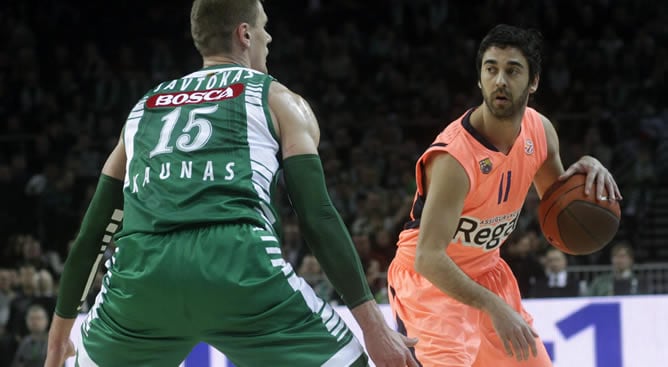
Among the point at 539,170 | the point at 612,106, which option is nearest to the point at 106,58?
the point at 612,106

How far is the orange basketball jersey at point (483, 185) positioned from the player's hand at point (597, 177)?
0.55 ft

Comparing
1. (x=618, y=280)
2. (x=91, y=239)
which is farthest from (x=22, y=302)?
(x=91, y=239)

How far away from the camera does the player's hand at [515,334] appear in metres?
3.67

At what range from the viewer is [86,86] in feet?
51.2

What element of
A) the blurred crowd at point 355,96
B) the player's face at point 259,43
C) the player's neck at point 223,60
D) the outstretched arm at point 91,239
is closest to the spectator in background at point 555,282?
the blurred crowd at point 355,96

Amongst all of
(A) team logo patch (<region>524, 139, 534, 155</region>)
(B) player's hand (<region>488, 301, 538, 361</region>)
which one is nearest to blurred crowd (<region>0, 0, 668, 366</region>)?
(A) team logo patch (<region>524, 139, 534, 155</region>)

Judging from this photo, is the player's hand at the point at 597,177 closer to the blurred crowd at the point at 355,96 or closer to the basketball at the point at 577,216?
the basketball at the point at 577,216

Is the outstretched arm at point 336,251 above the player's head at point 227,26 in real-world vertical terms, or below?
below

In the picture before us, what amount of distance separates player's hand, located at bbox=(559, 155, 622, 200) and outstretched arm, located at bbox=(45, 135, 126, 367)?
223cm

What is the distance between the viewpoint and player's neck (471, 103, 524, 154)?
432 centimetres

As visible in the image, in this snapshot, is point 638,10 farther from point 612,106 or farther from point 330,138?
point 330,138

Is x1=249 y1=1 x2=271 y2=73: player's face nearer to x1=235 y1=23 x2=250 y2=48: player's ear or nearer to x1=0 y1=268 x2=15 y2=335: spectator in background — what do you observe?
x1=235 y1=23 x2=250 y2=48: player's ear

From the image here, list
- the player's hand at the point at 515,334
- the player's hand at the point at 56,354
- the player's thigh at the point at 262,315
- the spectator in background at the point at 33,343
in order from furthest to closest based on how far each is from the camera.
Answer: the spectator in background at the point at 33,343 → the player's hand at the point at 515,334 → the player's hand at the point at 56,354 → the player's thigh at the point at 262,315

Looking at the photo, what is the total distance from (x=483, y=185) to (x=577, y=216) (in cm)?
54
